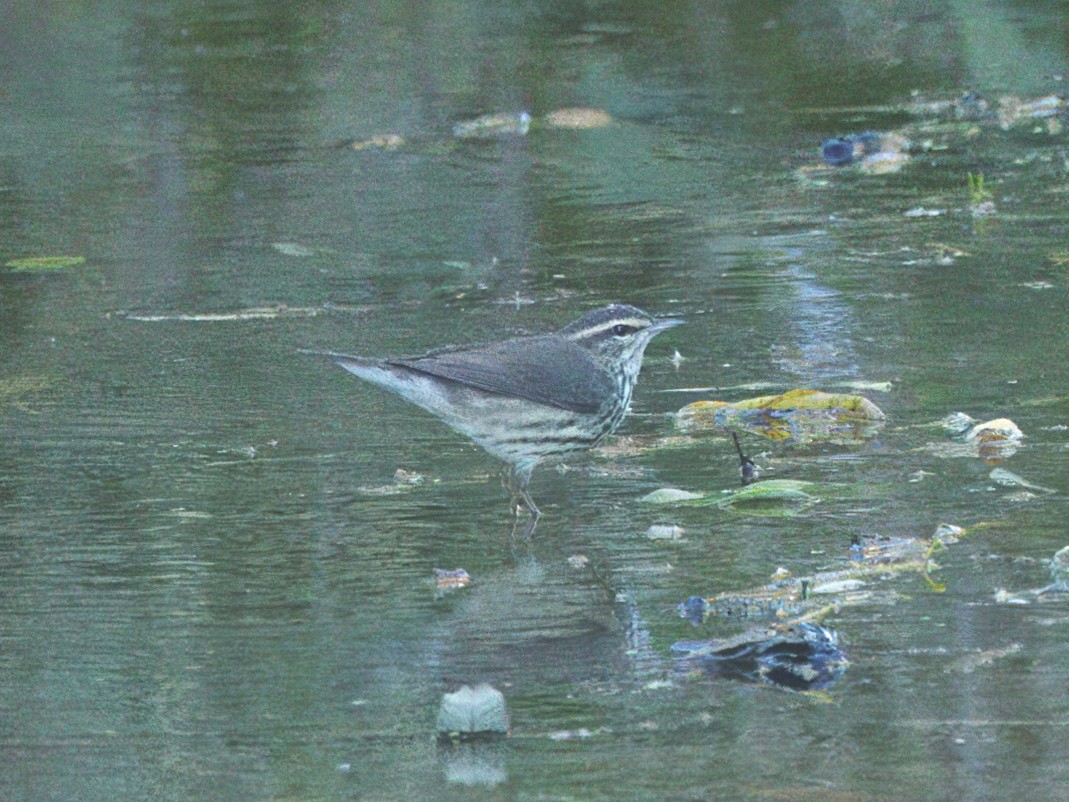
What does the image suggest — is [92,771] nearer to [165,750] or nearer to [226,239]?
[165,750]

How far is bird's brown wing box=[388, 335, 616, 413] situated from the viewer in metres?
7.04

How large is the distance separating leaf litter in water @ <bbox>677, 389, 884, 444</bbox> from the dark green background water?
Result: 116 mm

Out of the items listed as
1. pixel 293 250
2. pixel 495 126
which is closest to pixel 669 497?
pixel 293 250

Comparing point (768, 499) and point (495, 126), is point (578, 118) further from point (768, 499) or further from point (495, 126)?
point (768, 499)

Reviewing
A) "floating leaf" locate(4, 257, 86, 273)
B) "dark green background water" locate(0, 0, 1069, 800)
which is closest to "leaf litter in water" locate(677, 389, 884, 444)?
"dark green background water" locate(0, 0, 1069, 800)

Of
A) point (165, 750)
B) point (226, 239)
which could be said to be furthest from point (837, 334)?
point (165, 750)

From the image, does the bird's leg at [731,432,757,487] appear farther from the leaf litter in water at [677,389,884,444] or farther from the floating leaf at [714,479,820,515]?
the leaf litter in water at [677,389,884,444]

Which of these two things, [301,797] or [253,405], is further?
[253,405]

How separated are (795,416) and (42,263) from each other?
199 inches

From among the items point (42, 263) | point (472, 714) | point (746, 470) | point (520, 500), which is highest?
point (472, 714)

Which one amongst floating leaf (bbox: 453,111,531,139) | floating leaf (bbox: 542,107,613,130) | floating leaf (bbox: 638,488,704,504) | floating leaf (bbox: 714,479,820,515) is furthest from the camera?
floating leaf (bbox: 542,107,613,130)

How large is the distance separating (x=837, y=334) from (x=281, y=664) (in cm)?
437

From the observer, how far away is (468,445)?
7867 millimetres

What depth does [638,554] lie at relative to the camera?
635 centimetres
